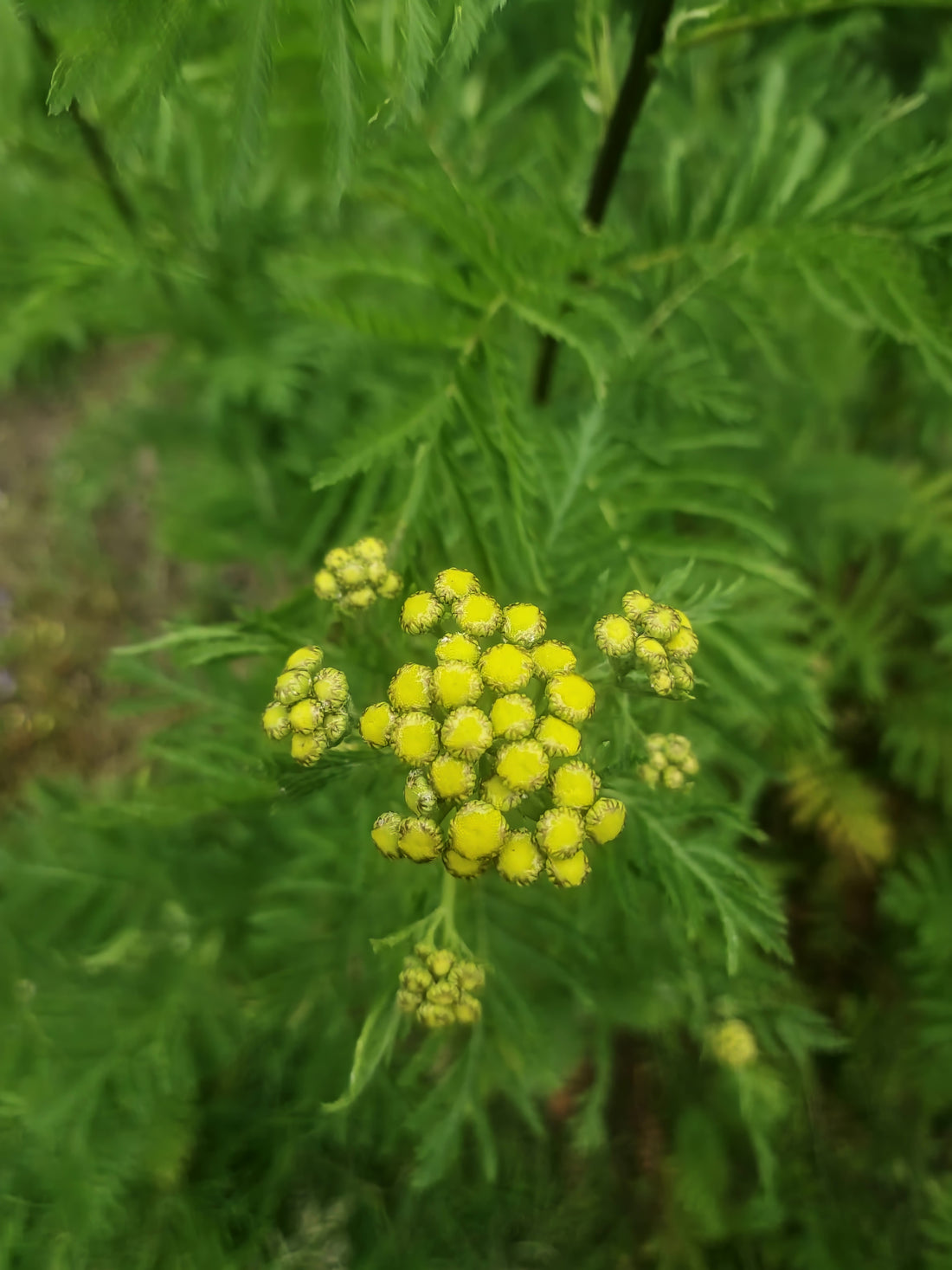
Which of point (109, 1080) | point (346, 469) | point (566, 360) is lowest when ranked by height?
point (109, 1080)

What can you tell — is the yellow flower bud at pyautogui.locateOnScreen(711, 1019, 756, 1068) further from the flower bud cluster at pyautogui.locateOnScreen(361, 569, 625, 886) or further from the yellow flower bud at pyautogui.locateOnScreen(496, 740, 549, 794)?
the yellow flower bud at pyautogui.locateOnScreen(496, 740, 549, 794)

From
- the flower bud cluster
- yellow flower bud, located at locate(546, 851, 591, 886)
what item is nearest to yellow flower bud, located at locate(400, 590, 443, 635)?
the flower bud cluster

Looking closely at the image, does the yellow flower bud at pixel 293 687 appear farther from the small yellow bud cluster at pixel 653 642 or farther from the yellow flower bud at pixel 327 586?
the small yellow bud cluster at pixel 653 642

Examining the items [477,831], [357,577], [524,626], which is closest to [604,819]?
[477,831]

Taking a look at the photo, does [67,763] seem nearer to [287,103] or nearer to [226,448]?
[226,448]

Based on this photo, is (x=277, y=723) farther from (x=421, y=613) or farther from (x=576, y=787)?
(x=576, y=787)

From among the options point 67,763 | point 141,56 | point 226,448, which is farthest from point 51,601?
point 141,56
